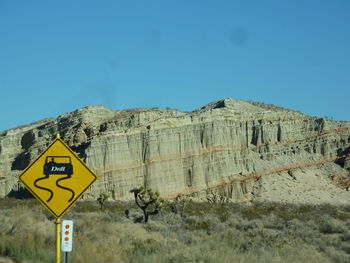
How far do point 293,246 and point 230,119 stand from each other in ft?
204

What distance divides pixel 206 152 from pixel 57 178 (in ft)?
220

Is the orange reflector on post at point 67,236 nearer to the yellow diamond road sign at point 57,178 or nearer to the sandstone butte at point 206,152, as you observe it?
the yellow diamond road sign at point 57,178

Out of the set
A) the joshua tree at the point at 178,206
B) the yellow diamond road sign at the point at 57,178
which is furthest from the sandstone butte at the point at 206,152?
the yellow diamond road sign at the point at 57,178

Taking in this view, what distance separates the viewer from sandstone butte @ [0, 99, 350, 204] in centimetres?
7344

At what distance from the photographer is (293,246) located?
72.5ft

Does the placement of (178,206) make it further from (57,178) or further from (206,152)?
(57,178)

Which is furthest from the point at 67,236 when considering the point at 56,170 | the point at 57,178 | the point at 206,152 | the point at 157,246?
the point at 206,152

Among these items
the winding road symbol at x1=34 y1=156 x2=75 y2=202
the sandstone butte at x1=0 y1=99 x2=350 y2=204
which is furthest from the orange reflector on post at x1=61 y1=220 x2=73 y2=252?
the sandstone butte at x1=0 y1=99 x2=350 y2=204

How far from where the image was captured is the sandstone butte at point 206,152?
7344cm

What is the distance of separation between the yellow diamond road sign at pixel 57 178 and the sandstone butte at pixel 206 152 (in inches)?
2300

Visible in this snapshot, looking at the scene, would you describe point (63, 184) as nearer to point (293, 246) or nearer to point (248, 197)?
point (293, 246)

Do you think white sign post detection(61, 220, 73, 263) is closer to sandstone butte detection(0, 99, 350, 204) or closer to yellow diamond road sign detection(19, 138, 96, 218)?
yellow diamond road sign detection(19, 138, 96, 218)

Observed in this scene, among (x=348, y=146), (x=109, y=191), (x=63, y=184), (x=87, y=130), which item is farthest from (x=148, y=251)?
(x=348, y=146)

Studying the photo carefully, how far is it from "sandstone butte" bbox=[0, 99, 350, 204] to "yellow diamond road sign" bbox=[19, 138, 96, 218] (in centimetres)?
5841
